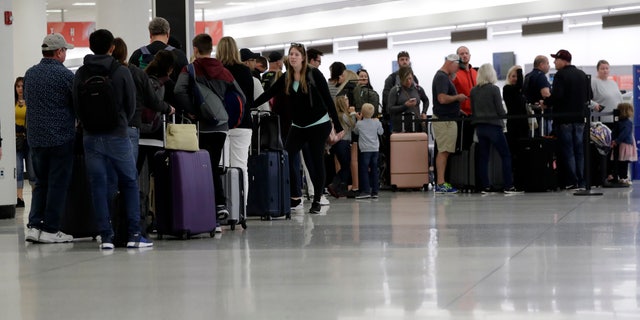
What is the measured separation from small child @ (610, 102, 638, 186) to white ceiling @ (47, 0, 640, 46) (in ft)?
15.7

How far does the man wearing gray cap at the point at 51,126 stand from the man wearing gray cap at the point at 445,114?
7.83 m

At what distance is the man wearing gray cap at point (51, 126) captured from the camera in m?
8.52

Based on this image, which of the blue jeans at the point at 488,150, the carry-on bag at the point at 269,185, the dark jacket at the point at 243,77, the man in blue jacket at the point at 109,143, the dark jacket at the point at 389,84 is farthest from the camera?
the dark jacket at the point at 389,84

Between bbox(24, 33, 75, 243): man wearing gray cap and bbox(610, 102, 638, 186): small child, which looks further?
bbox(610, 102, 638, 186): small child

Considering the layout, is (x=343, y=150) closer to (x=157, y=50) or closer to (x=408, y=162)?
(x=408, y=162)

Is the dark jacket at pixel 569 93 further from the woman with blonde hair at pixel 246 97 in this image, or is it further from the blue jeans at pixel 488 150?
Answer: the woman with blonde hair at pixel 246 97

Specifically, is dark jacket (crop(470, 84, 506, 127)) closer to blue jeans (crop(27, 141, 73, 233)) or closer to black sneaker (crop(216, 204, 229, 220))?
black sneaker (crop(216, 204, 229, 220))

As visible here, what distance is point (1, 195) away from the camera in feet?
39.2

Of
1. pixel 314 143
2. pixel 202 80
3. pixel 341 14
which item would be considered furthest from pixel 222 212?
pixel 341 14

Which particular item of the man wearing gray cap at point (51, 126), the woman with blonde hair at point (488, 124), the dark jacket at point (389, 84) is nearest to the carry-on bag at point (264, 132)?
the man wearing gray cap at point (51, 126)

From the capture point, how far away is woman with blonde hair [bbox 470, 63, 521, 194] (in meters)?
15.3

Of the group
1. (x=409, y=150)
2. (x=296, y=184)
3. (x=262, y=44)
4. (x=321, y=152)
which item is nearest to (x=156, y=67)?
(x=321, y=152)

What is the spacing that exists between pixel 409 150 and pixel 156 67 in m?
8.02

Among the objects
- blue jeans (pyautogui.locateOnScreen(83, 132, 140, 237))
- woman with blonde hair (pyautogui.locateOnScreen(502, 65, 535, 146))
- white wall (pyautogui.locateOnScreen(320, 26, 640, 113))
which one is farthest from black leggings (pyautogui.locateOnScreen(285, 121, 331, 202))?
white wall (pyautogui.locateOnScreen(320, 26, 640, 113))
